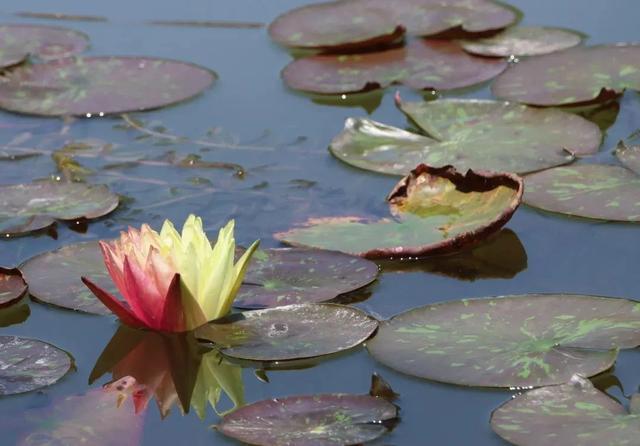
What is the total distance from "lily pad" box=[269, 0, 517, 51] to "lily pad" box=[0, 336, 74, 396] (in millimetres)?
1812

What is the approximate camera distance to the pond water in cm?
218

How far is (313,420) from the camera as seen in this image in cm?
203

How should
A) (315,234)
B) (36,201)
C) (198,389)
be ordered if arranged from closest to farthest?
1. (198,389)
2. (315,234)
3. (36,201)

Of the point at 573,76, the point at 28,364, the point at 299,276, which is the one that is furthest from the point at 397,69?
the point at 28,364

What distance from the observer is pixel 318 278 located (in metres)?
2.53

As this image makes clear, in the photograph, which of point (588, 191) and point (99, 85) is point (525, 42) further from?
point (99, 85)

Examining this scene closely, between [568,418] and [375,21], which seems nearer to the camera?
[568,418]

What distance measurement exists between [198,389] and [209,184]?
920 millimetres

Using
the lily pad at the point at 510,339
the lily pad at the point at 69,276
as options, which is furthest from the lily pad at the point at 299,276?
the lily pad at the point at 69,276

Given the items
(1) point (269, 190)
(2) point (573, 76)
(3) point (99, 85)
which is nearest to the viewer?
(1) point (269, 190)

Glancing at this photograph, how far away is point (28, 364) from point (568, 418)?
0.94 metres

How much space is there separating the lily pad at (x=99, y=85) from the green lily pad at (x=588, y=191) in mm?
1158

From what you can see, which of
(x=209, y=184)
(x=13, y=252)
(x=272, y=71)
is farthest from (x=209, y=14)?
(x=13, y=252)

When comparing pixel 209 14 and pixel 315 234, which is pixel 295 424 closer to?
pixel 315 234
